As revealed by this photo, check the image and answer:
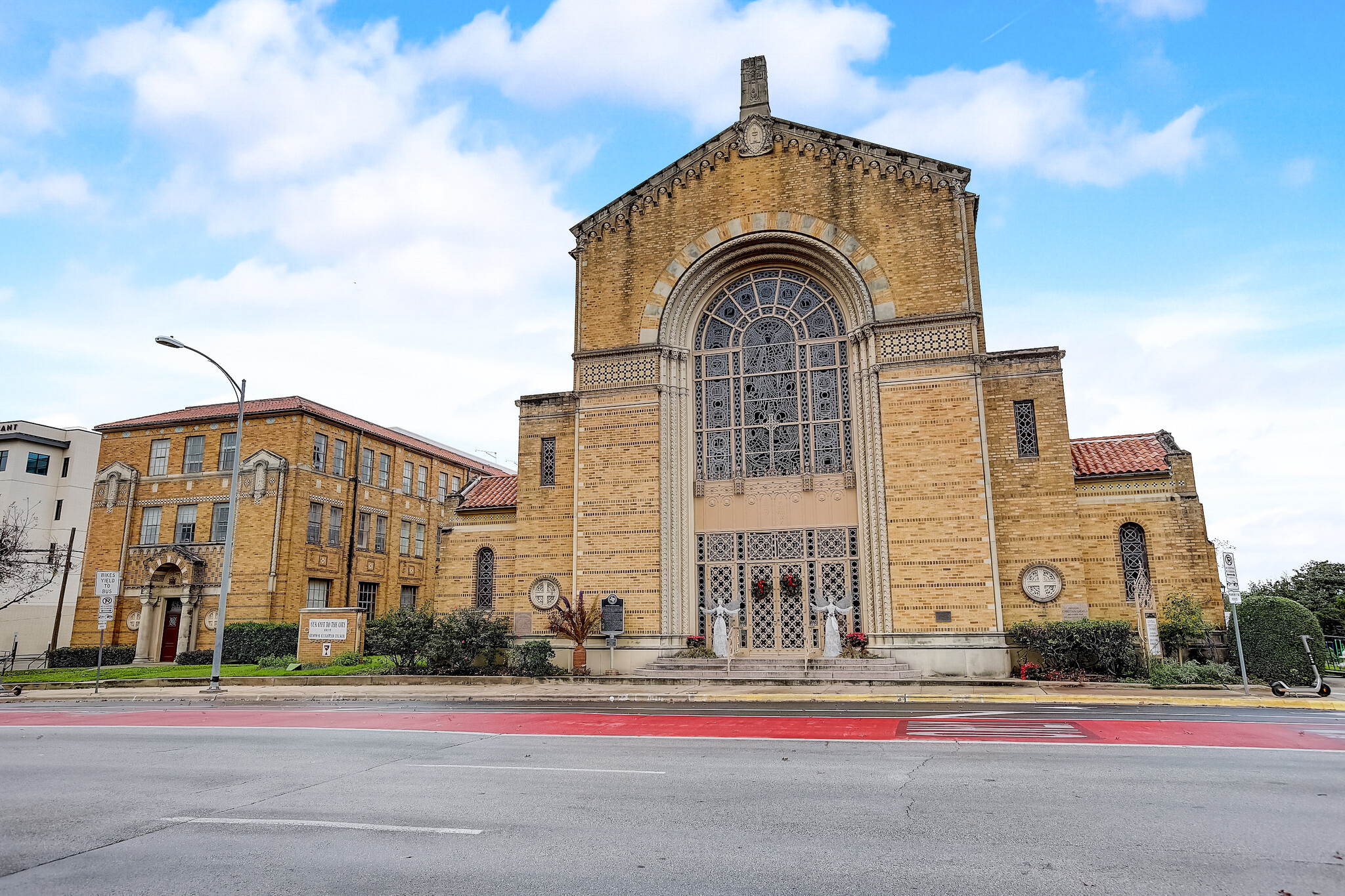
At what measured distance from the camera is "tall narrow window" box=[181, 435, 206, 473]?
38.6m

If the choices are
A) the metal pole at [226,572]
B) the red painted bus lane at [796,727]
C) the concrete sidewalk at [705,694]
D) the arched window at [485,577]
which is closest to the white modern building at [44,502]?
the concrete sidewalk at [705,694]

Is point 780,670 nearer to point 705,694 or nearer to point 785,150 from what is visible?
point 705,694

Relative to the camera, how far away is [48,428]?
40.7 metres

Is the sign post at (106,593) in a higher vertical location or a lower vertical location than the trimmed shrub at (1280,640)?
higher

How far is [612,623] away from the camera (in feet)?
76.5

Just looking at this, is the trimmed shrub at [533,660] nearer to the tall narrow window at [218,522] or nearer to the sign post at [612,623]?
the sign post at [612,623]

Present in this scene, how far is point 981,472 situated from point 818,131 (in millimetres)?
10726

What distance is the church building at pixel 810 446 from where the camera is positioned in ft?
70.7

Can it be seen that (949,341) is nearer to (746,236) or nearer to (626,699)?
(746,236)

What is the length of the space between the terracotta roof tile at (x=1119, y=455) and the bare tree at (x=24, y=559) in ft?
119

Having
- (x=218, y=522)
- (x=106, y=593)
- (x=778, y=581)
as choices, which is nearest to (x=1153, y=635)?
(x=778, y=581)

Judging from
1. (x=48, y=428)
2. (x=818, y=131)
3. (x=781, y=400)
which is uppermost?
(x=818, y=131)

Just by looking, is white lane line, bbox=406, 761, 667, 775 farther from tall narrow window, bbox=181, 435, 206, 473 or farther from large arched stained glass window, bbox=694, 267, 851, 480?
tall narrow window, bbox=181, 435, 206, 473

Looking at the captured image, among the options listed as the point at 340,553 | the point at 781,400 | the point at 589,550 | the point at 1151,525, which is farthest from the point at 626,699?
the point at 340,553
